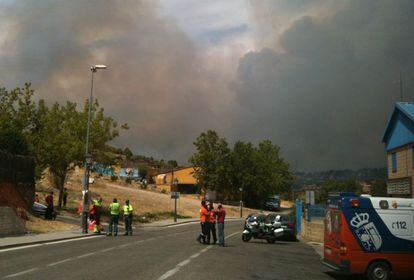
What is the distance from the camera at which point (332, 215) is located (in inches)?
555

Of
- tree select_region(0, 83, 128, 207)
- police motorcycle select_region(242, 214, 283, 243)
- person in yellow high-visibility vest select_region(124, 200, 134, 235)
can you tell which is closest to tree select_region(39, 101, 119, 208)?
tree select_region(0, 83, 128, 207)

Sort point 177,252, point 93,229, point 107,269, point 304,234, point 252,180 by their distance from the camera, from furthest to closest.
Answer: point 252,180 → point 304,234 → point 93,229 → point 177,252 → point 107,269

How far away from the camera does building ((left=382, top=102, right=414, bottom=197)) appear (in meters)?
26.9

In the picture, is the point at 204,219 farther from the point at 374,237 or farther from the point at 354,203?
the point at 374,237

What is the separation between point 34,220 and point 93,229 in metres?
3.95

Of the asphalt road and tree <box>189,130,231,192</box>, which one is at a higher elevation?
tree <box>189,130,231,192</box>

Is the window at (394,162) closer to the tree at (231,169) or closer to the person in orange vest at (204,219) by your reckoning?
the person in orange vest at (204,219)

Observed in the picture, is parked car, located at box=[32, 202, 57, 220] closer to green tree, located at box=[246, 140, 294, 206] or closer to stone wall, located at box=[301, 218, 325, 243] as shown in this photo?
stone wall, located at box=[301, 218, 325, 243]

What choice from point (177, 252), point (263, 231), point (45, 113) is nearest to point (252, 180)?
point (45, 113)

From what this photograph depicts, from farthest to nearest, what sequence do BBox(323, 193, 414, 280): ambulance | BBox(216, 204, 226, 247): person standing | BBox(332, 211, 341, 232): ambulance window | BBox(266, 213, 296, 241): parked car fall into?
BBox(266, 213, 296, 241): parked car, BBox(216, 204, 226, 247): person standing, BBox(332, 211, 341, 232): ambulance window, BBox(323, 193, 414, 280): ambulance

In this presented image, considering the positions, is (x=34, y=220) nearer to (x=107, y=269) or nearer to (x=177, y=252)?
(x=177, y=252)

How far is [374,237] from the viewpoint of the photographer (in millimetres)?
13328

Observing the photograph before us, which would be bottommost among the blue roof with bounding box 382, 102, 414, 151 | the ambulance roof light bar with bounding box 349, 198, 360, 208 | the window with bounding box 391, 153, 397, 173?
the ambulance roof light bar with bounding box 349, 198, 360, 208

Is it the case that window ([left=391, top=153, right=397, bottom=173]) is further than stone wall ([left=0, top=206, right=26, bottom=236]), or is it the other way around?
window ([left=391, top=153, right=397, bottom=173])
